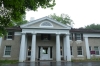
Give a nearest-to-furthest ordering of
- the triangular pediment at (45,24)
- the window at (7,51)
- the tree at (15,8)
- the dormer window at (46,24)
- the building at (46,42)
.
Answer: the tree at (15,8) < the building at (46,42) < the triangular pediment at (45,24) < the dormer window at (46,24) < the window at (7,51)

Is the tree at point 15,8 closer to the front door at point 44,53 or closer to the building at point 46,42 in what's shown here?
the building at point 46,42

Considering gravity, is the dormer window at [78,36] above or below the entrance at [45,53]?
above

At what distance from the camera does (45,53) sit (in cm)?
1877

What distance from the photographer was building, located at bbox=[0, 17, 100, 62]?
1695cm

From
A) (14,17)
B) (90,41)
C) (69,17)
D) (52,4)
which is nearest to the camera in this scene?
(14,17)

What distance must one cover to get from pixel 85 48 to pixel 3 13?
1730 cm

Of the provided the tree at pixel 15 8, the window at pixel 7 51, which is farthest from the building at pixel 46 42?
the tree at pixel 15 8

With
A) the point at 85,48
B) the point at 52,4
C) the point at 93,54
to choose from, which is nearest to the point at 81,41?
the point at 85,48

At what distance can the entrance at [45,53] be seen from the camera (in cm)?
1832

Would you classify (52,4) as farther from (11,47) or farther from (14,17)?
(11,47)

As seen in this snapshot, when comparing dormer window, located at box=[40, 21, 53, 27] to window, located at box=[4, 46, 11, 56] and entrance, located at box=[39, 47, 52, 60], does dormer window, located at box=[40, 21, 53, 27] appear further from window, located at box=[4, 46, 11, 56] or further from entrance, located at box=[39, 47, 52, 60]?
window, located at box=[4, 46, 11, 56]

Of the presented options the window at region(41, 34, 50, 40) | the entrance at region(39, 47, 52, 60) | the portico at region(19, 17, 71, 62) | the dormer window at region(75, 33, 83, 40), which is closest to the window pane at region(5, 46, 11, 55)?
the portico at region(19, 17, 71, 62)

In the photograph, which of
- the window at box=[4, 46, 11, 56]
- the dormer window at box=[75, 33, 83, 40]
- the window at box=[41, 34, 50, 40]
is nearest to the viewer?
the window at box=[4, 46, 11, 56]

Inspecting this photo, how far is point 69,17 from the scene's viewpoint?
42844 millimetres
